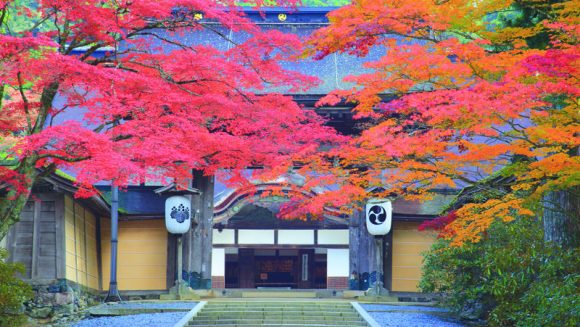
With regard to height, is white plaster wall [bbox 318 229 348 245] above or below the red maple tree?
below

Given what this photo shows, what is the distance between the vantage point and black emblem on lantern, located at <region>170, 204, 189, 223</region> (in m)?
21.1

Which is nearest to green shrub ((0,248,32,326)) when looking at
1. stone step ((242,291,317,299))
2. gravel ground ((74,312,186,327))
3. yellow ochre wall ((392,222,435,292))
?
gravel ground ((74,312,186,327))

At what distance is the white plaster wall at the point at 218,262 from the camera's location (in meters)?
28.4

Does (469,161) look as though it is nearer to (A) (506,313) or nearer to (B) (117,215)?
(A) (506,313)

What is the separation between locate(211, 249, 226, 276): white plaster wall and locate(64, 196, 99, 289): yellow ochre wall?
6.56 meters

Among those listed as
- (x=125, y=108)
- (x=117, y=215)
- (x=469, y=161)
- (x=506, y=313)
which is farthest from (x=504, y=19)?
(x=117, y=215)

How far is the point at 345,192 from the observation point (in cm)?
1531

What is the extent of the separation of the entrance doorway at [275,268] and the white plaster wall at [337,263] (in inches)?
66.6

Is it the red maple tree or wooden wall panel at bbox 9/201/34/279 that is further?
wooden wall panel at bbox 9/201/34/279

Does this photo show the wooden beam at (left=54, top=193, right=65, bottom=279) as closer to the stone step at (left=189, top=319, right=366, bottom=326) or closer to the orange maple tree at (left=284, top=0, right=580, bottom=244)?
the stone step at (left=189, top=319, right=366, bottom=326)

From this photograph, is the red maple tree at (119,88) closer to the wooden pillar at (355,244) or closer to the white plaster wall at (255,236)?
the wooden pillar at (355,244)

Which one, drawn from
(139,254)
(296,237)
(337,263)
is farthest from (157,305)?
(337,263)

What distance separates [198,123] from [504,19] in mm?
6105

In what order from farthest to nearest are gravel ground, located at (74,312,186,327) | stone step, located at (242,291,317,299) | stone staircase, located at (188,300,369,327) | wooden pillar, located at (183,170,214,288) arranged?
stone step, located at (242,291,317,299) → wooden pillar, located at (183,170,214,288) → stone staircase, located at (188,300,369,327) → gravel ground, located at (74,312,186,327)
